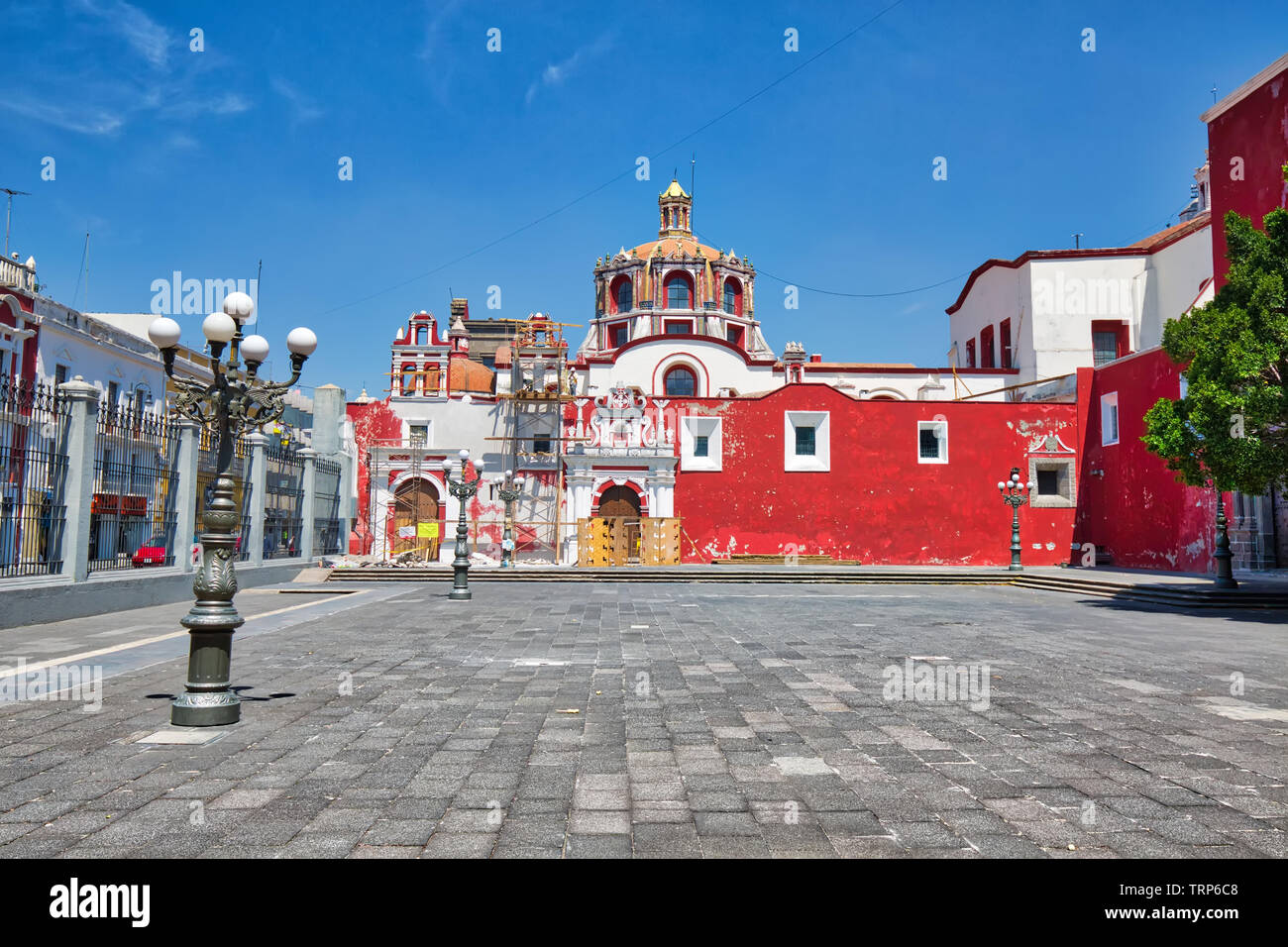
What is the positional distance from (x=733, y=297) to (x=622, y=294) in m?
5.56

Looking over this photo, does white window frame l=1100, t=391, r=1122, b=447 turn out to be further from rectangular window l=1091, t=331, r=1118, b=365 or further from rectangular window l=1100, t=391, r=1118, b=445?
rectangular window l=1091, t=331, r=1118, b=365

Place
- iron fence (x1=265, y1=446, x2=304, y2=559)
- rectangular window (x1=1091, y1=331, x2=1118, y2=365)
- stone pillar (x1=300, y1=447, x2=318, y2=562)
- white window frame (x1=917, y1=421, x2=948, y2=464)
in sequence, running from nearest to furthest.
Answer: iron fence (x1=265, y1=446, x2=304, y2=559)
stone pillar (x1=300, y1=447, x2=318, y2=562)
white window frame (x1=917, y1=421, x2=948, y2=464)
rectangular window (x1=1091, y1=331, x2=1118, y2=365)

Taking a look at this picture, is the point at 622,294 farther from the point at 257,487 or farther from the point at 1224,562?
the point at 1224,562

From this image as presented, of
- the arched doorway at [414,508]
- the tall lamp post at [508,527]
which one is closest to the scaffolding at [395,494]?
the arched doorway at [414,508]

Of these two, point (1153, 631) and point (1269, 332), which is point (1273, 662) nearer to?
point (1153, 631)

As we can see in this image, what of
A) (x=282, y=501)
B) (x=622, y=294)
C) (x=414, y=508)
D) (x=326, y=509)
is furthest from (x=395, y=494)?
(x=622, y=294)

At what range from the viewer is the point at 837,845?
10.2 feet

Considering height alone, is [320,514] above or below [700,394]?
below

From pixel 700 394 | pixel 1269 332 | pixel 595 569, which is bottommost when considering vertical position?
pixel 595 569

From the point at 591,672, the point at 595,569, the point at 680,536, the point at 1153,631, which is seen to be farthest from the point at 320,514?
the point at 1153,631

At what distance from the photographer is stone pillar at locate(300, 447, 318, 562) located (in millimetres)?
18953

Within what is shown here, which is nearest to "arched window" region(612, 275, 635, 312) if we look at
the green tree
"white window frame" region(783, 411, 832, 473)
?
"white window frame" region(783, 411, 832, 473)

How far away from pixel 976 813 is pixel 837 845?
0.76 metres

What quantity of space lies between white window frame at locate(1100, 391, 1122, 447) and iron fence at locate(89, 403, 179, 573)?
26.0 meters
